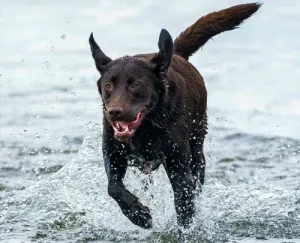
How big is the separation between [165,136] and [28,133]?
5576 mm

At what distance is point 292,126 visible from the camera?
1555 centimetres

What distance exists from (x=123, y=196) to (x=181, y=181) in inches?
21.3

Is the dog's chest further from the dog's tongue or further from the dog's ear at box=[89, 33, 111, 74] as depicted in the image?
the dog's ear at box=[89, 33, 111, 74]

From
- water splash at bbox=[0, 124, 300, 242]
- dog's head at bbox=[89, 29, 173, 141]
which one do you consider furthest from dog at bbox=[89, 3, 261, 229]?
water splash at bbox=[0, 124, 300, 242]

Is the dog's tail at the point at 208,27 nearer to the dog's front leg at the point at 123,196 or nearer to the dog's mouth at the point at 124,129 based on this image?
the dog's front leg at the point at 123,196

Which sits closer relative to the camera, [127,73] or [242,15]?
[127,73]

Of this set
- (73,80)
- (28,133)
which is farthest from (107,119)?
(73,80)

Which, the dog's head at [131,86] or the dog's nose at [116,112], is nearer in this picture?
the dog's nose at [116,112]

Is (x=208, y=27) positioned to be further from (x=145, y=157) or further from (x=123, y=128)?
(x=123, y=128)

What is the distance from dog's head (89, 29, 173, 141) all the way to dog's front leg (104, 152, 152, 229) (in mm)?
629

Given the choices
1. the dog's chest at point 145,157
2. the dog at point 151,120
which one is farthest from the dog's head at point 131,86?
the dog's chest at point 145,157

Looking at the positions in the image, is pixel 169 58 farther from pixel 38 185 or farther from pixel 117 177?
pixel 38 185

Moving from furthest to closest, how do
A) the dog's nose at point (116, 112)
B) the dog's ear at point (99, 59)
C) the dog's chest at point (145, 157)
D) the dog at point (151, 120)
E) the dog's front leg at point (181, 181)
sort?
the dog's front leg at point (181, 181)
the dog's chest at point (145, 157)
the dog's ear at point (99, 59)
the dog at point (151, 120)
the dog's nose at point (116, 112)

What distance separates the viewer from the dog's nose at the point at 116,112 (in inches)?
360
